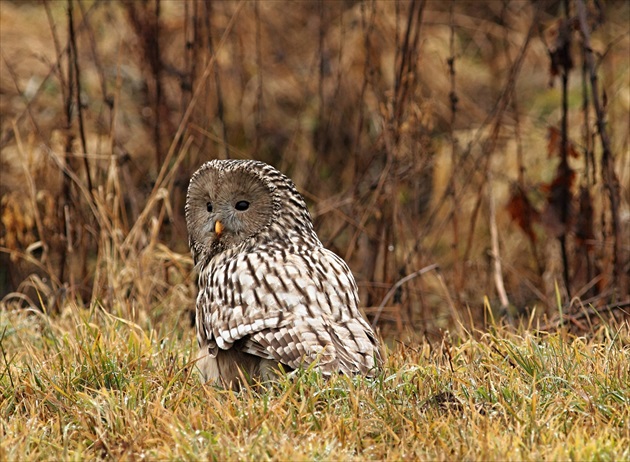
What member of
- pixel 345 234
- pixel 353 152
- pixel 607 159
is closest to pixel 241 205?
pixel 607 159

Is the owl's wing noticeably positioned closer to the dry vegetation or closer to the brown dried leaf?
the dry vegetation

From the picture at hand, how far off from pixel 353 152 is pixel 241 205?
10.0 feet

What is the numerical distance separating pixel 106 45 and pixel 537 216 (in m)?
6.33

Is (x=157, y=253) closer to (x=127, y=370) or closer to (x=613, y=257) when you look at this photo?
(x=127, y=370)

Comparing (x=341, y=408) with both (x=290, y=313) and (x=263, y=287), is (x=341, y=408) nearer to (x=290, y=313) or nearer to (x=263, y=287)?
(x=290, y=313)

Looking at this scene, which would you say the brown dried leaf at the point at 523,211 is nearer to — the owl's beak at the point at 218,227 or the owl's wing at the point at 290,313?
the owl's wing at the point at 290,313

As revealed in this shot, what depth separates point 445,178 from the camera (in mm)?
9641

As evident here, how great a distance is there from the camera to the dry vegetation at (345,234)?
3.55 metres

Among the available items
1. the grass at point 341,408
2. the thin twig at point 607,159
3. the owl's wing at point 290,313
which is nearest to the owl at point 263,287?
the owl's wing at point 290,313

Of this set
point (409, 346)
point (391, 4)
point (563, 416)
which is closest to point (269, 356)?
point (409, 346)

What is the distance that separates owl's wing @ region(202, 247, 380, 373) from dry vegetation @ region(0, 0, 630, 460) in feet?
0.64

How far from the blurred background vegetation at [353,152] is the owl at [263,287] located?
89 cm

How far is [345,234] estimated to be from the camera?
918 centimetres

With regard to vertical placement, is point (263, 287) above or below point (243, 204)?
below
